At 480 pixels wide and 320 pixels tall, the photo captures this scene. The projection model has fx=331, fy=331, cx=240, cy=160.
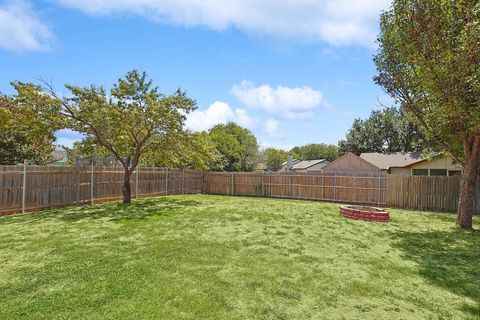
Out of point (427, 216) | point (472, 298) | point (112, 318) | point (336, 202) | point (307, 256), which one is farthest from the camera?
point (336, 202)

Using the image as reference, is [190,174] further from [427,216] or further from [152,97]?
[427,216]

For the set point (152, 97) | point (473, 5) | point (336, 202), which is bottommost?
point (336, 202)

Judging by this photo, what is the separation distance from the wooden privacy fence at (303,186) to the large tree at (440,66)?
6296 mm

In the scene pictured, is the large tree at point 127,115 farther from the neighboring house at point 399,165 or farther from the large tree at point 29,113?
the neighboring house at point 399,165

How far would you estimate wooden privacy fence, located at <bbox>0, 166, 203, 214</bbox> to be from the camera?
1125cm

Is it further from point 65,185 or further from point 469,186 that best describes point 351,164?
point 65,185

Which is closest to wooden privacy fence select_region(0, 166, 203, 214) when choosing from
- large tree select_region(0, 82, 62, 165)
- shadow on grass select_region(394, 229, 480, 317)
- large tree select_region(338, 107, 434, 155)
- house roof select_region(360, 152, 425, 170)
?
large tree select_region(0, 82, 62, 165)

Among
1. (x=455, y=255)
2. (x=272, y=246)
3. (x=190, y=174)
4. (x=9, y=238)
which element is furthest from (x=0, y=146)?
(x=455, y=255)

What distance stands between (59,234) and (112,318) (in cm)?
528

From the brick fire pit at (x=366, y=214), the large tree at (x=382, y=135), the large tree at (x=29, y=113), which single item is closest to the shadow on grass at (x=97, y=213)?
the large tree at (x=29, y=113)

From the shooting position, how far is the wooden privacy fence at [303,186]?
16828 mm

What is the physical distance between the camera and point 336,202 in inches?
703

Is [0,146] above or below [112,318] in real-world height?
above

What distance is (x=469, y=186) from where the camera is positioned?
10.1m
